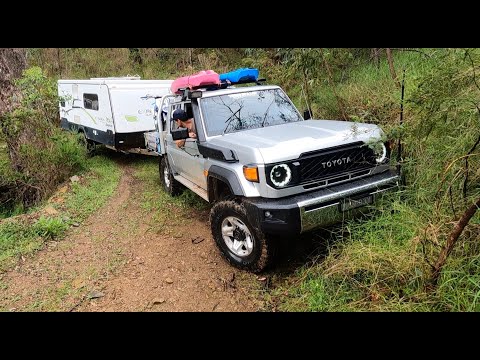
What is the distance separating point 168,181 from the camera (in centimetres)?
734

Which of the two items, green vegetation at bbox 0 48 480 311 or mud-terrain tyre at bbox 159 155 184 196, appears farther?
mud-terrain tyre at bbox 159 155 184 196

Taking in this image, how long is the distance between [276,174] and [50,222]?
3893 millimetres

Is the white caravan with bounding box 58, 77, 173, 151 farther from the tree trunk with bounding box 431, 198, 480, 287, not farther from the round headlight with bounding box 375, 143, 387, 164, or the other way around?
the tree trunk with bounding box 431, 198, 480, 287

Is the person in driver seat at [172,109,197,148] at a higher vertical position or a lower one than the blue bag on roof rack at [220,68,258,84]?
lower

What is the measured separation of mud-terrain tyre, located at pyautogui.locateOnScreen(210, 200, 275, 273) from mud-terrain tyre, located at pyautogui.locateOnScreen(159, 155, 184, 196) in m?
2.68

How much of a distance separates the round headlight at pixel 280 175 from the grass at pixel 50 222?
371 cm

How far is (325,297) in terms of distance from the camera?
11.5ft

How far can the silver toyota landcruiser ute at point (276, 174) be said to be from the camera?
383 centimetres

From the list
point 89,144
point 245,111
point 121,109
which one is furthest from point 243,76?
point 89,144

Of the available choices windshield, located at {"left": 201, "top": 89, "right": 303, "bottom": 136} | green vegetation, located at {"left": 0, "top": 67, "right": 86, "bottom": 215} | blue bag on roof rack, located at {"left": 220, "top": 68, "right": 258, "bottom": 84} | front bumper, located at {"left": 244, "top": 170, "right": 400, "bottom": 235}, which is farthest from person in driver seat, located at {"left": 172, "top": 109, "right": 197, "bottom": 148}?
green vegetation, located at {"left": 0, "top": 67, "right": 86, "bottom": 215}

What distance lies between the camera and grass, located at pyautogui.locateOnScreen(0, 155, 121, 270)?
5408 millimetres

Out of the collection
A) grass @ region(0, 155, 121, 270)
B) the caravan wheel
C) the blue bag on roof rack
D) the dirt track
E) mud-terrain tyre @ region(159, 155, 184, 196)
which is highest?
the blue bag on roof rack

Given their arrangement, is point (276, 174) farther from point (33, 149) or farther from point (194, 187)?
point (33, 149)

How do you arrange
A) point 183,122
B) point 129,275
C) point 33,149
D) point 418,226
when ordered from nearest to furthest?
point 418,226 → point 129,275 → point 183,122 → point 33,149
